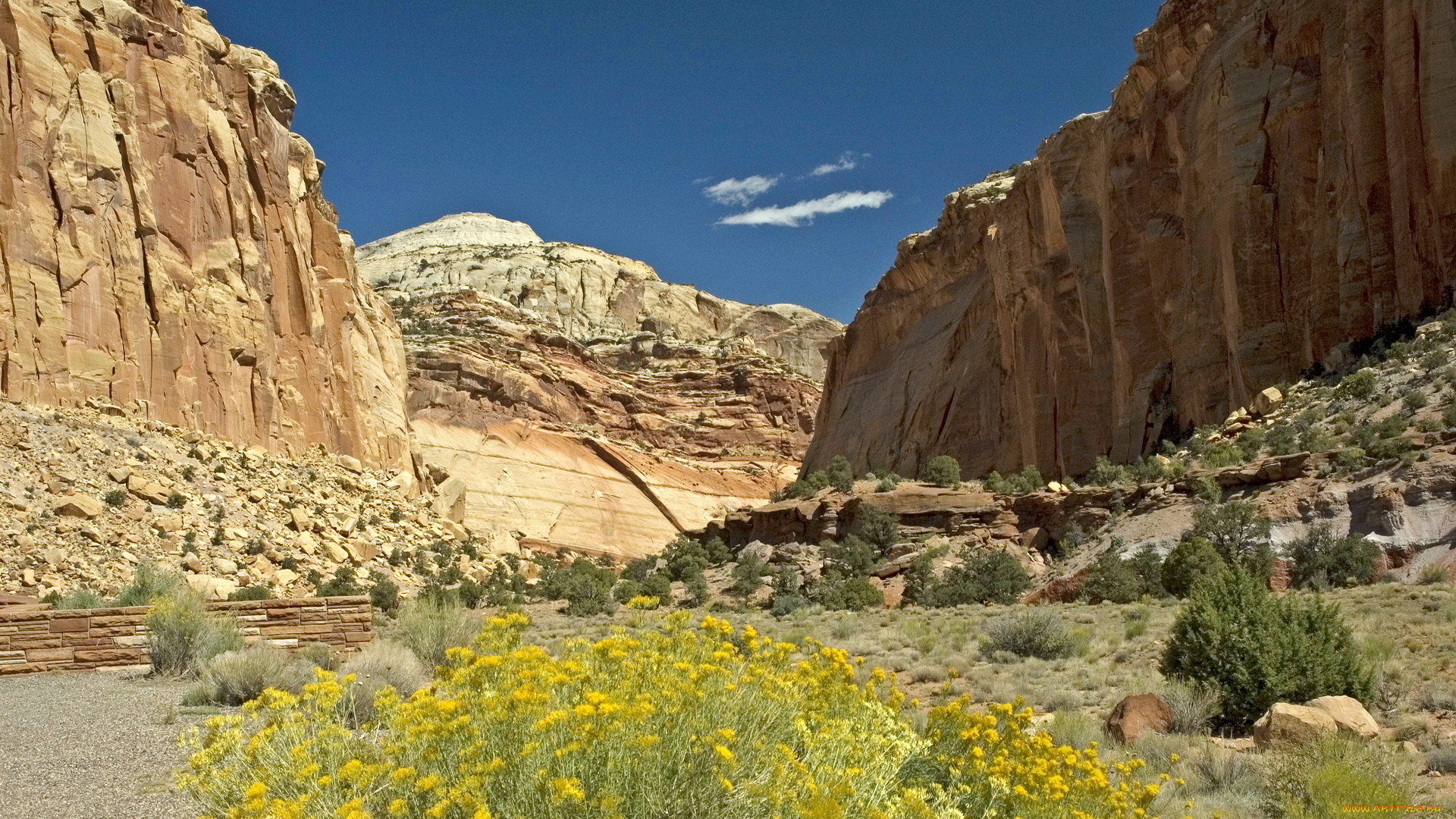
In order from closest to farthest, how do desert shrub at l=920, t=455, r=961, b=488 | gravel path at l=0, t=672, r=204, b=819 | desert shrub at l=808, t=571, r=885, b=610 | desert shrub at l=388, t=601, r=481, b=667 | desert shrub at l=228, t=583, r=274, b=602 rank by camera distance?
gravel path at l=0, t=672, r=204, b=819
desert shrub at l=388, t=601, r=481, b=667
desert shrub at l=228, t=583, r=274, b=602
desert shrub at l=808, t=571, r=885, b=610
desert shrub at l=920, t=455, r=961, b=488

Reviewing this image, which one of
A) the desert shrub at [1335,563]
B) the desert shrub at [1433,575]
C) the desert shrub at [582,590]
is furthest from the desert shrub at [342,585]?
the desert shrub at [1433,575]

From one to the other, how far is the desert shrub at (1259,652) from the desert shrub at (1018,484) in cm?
2269

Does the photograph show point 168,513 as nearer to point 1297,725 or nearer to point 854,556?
point 854,556

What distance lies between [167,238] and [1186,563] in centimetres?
2971

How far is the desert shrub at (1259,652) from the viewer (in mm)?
9062

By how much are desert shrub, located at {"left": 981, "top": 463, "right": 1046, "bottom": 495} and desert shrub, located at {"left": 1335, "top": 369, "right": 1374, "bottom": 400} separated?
9879 millimetres

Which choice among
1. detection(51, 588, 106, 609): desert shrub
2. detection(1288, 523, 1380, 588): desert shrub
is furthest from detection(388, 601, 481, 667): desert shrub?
detection(1288, 523, 1380, 588): desert shrub

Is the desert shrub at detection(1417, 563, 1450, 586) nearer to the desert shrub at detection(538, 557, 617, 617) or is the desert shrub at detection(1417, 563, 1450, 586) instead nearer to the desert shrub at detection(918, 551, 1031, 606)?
the desert shrub at detection(918, 551, 1031, 606)

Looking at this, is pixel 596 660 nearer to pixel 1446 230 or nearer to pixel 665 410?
pixel 1446 230

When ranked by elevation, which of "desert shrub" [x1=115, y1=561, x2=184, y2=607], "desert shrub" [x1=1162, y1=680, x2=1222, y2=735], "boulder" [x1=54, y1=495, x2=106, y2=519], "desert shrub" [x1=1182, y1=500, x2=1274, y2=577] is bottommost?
"desert shrub" [x1=1162, y1=680, x2=1222, y2=735]

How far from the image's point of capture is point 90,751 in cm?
842

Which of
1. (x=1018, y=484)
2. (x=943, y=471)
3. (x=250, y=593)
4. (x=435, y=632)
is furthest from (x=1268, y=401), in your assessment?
(x=250, y=593)

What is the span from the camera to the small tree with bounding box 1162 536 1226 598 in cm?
1945

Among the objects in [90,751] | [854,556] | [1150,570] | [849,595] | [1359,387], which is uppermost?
[1359,387]
